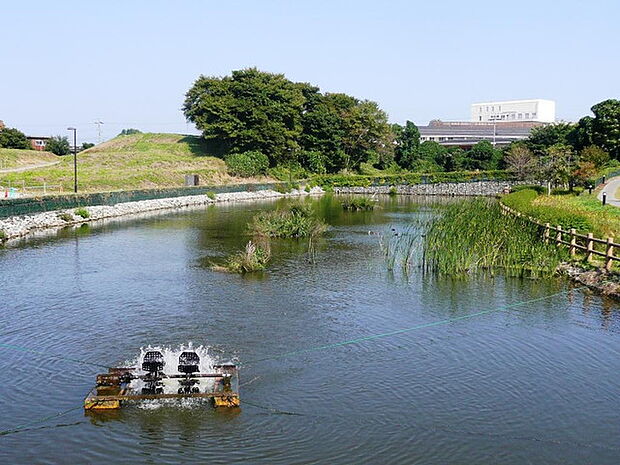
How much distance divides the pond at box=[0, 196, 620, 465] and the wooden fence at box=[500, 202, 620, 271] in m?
1.57

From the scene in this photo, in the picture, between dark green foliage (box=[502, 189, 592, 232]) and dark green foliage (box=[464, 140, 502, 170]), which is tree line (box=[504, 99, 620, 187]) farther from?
dark green foliage (box=[502, 189, 592, 232])

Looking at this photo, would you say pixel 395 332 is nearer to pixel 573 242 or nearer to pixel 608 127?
pixel 573 242

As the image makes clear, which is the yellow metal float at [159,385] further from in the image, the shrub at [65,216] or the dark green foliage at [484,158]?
the dark green foliage at [484,158]

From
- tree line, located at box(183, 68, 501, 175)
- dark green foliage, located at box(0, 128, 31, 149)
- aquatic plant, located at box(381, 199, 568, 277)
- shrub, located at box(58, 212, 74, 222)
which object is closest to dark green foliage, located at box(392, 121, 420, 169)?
tree line, located at box(183, 68, 501, 175)

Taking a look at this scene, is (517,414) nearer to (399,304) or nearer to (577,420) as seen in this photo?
(577,420)

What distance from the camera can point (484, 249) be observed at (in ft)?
76.5

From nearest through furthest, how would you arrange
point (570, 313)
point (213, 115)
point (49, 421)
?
point (49, 421)
point (570, 313)
point (213, 115)

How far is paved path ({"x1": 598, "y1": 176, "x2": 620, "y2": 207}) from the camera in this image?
130 ft

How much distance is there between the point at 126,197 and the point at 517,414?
42.1 metres

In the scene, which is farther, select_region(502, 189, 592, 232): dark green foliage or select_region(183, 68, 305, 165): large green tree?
select_region(183, 68, 305, 165): large green tree

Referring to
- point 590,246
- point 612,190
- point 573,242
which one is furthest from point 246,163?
point 590,246

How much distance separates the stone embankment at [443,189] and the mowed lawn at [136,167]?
13206mm

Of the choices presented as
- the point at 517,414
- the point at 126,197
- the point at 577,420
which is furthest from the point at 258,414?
the point at 126,197

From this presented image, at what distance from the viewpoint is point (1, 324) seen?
52.5 ft
